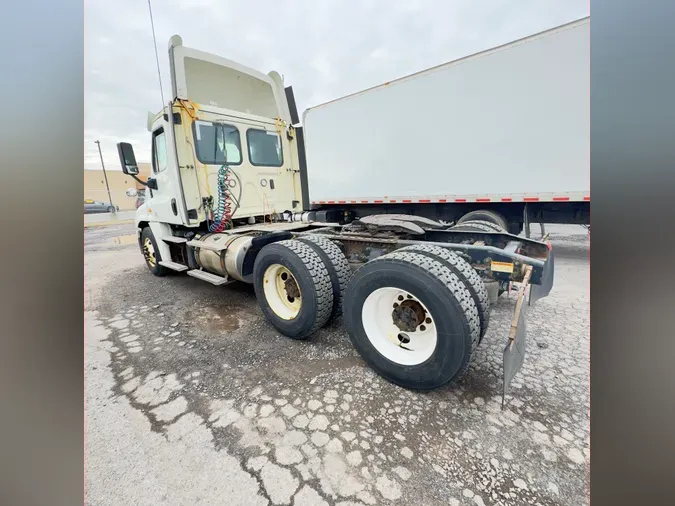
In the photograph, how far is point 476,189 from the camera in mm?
6723

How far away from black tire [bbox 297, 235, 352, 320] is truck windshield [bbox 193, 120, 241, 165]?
91.8 inches

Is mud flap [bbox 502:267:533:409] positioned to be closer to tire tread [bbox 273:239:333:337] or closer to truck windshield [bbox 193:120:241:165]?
tire tread [bbox 273:239:333:337]

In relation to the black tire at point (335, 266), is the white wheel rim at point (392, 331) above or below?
below

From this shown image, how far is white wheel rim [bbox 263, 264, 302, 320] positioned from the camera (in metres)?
3.40

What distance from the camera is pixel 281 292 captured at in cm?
357

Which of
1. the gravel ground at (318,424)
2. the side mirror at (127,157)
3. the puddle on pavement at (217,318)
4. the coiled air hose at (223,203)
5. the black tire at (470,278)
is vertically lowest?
the gravel ground at (318,424)

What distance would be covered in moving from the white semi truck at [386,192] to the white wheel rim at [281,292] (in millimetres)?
15

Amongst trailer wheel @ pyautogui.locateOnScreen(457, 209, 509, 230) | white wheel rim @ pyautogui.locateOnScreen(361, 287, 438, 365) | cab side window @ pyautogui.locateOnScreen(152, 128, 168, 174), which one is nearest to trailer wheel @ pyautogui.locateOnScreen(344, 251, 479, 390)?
white wheel rim @ pyautogui.locateOnScreen(361, 287, 438, 365)

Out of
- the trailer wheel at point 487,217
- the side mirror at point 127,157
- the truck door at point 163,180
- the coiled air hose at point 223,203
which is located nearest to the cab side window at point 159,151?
the truck door at point 163,180

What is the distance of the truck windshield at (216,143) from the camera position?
14.8ft

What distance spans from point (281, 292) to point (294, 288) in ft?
0.95

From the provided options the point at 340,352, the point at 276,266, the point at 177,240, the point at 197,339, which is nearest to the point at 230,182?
the point at 177,240

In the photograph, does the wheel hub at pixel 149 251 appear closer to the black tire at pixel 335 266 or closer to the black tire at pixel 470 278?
the black tire at pixel 335 266

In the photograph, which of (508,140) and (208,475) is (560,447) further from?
(508,140)
